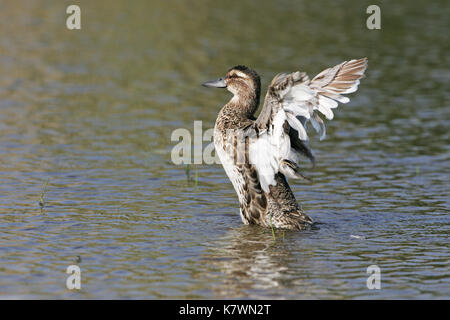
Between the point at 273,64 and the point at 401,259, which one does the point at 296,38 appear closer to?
the point at 273,64

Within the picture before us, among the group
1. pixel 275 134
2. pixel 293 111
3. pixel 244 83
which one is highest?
pixel 244 83

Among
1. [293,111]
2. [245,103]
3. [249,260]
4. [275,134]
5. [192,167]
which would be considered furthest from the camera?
[192,167]

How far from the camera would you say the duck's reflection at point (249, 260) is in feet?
24.1

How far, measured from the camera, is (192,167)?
1217cm

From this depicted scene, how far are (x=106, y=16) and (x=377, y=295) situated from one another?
16622 mm

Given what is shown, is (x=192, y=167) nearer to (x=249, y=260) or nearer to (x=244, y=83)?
(x=244, y=83)

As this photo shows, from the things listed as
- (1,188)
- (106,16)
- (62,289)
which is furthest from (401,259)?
(106,16)

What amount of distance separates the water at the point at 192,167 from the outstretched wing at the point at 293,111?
→ 0.79 meters

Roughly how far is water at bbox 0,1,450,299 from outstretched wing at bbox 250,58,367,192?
0.79 metres

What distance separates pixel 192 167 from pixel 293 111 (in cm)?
387

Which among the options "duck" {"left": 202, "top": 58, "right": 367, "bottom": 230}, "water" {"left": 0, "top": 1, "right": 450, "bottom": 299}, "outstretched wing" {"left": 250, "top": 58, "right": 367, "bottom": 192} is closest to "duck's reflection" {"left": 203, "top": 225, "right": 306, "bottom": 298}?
"water" {"left": 0, "top": 1, "right": 450, "bottom": 299}

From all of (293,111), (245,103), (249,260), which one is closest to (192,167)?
(245,103)

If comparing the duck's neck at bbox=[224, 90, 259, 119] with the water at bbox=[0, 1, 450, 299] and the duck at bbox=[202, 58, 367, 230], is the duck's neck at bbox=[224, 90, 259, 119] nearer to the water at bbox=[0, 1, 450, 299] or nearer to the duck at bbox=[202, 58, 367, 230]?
the duck at bbox=[202, 58, 367, 230]
